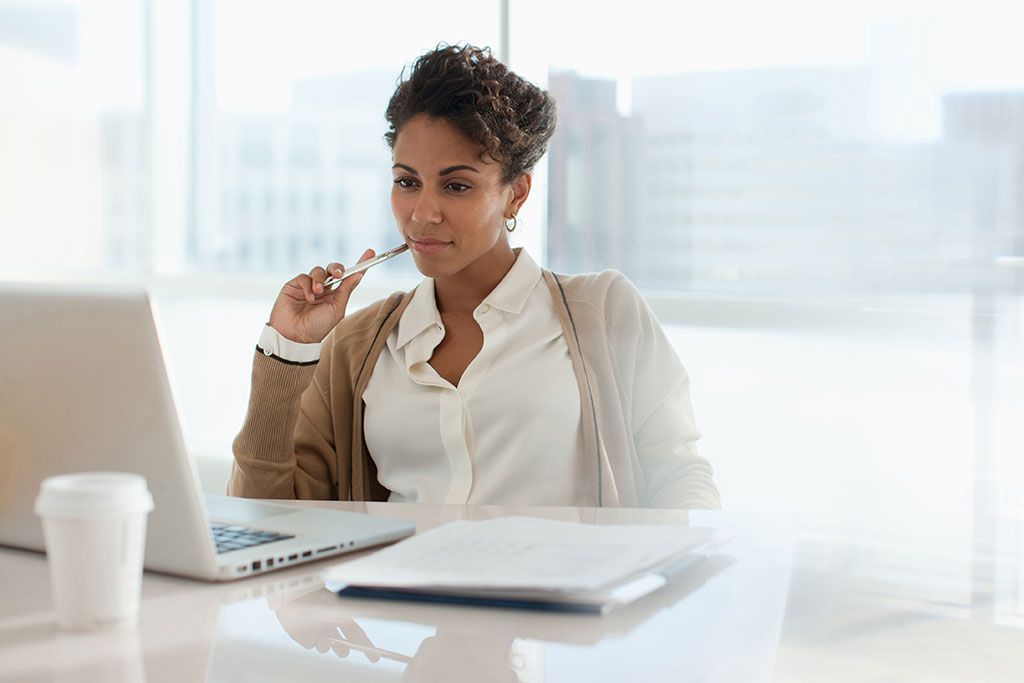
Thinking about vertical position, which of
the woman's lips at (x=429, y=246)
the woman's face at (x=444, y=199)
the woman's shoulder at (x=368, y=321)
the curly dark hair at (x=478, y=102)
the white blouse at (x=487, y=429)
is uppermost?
the curly dark hair at (x=478, y=102)

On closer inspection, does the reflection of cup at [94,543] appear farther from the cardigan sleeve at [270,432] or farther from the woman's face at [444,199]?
the woman's face at [444,199]

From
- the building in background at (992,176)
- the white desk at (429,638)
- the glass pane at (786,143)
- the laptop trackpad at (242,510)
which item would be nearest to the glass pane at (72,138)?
the glass pane at (786,143)

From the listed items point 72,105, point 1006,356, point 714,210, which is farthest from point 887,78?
point 72,105

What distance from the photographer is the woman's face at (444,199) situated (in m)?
1.62


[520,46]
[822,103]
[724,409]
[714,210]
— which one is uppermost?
[520,46]

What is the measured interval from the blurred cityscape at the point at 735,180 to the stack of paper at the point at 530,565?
6.85ft

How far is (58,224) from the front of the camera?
414 centimetres

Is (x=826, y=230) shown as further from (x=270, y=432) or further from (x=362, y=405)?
(x=270, y=432)

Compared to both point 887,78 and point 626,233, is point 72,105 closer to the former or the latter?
point 626,233

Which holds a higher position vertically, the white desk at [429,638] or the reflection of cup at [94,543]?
the reflection of cup at [94,543]

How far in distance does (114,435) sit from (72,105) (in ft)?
12.4

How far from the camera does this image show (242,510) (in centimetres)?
103

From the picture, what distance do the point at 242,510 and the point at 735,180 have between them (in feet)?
7.20

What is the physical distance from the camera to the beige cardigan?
1.43m
